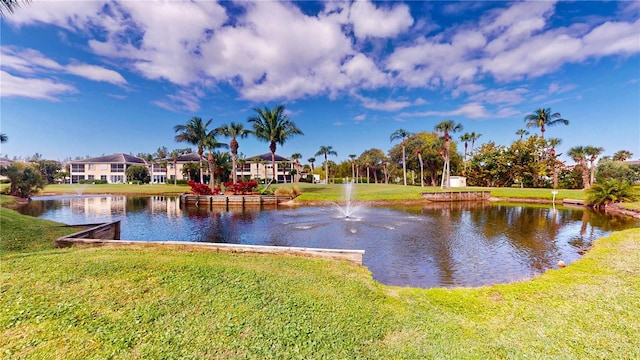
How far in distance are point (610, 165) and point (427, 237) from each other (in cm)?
6189

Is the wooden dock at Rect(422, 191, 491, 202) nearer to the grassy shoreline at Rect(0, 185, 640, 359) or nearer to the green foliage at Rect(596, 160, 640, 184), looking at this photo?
the grassy shoreline at Rect(0, 185, 640, 359)

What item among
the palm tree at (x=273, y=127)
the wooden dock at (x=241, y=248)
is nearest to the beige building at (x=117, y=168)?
the palm tree at (x=273, y=127)

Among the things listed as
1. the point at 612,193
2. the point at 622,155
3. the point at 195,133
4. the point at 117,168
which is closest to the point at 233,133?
the point at 195,133

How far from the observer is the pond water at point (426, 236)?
9.84 m

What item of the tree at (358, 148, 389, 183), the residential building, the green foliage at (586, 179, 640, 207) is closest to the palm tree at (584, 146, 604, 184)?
the green foliage at (586, 179, 640, 207)

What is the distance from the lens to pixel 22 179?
3084 cm

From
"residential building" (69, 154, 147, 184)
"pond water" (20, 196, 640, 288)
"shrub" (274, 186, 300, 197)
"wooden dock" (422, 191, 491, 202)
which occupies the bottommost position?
"pond water" (20, 196, 640, 288)

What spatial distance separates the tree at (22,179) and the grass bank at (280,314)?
33.6m

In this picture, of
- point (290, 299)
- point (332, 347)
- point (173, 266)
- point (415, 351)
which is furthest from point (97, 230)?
point (415, 351)

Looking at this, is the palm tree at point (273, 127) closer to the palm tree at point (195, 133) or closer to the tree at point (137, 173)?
the palm tree at point (195, 133)

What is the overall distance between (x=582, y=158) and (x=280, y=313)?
2326 inches

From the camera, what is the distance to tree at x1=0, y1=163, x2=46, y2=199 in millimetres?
29969

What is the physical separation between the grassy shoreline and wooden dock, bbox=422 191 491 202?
2775 cm

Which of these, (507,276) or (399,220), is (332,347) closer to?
(507,276)
